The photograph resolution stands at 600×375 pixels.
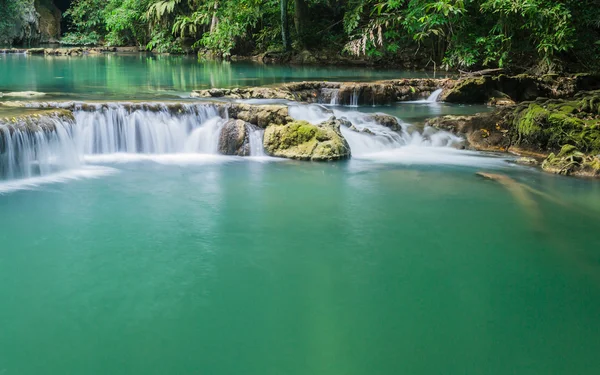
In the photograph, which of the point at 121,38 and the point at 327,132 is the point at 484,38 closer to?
the point at 327,132

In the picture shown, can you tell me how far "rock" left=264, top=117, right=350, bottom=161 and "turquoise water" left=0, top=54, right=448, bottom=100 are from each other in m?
3.43

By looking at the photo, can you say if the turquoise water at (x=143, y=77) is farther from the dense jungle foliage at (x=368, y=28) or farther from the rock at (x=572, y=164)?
the rock at (x=572, y=164)

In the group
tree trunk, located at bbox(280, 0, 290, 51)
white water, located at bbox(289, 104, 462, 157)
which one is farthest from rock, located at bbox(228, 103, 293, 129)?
tree trunk, located at bbox(280, 0, 290, 51)

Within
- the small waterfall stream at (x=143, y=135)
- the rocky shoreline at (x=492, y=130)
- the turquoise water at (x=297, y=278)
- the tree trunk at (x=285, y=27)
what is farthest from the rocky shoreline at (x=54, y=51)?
the turquoise water at (x=297, y=278)

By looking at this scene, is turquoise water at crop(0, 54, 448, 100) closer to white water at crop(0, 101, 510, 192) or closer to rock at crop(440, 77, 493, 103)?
white water at crop(0, 101, 510, 192)

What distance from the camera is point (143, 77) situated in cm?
1655

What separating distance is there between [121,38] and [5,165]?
2767cm

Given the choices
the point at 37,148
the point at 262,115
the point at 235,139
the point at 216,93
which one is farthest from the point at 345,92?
the point at 37,148

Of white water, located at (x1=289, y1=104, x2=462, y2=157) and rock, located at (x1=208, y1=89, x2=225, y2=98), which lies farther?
rock, located at (x1=208, y1=89, x2=225, y2=98)

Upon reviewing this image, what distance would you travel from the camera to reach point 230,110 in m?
10.2

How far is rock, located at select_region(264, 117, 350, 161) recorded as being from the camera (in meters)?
Answer: 9.28

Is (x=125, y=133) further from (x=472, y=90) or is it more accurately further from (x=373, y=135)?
(x=472, y=90)

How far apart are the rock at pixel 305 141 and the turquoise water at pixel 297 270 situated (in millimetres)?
403

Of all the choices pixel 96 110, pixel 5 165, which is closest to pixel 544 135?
pixel 96 110
